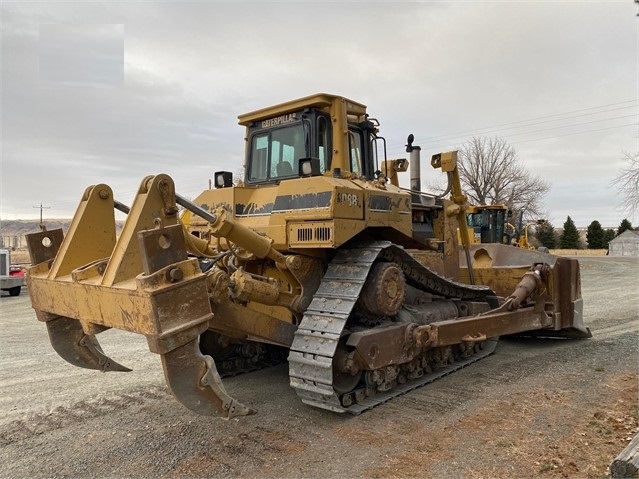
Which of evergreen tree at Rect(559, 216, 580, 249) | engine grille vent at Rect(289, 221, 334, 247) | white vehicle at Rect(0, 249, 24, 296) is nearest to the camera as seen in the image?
engine grille vent at Rect(289, 221, 334, 247)

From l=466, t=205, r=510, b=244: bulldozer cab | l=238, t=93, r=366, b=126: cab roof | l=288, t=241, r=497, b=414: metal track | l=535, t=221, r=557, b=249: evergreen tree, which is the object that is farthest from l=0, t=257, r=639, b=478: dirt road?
l=535, t=221, r=557, b=249: evergreen tree

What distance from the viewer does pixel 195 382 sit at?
3.72 metres

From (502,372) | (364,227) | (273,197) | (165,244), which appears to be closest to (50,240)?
(165,244)

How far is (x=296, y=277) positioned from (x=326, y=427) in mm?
1496

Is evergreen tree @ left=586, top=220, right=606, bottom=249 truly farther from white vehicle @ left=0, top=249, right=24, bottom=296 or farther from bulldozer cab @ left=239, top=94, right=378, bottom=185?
bulldozer cab @ left=239, top=94, right=378, bottom=185

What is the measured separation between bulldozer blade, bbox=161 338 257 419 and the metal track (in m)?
1.07

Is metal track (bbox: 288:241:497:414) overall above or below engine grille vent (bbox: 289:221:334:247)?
below

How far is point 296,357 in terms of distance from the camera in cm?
492

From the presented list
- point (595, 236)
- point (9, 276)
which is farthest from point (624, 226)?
point (9, 276)

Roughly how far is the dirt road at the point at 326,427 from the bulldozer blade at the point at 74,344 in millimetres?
622

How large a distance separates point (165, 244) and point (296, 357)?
6.12 ft

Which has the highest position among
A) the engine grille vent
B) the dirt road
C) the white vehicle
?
the engine grille vent

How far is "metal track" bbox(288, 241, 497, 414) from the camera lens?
189 inches

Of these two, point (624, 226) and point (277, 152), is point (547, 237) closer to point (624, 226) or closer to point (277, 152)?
point (624, 226)
